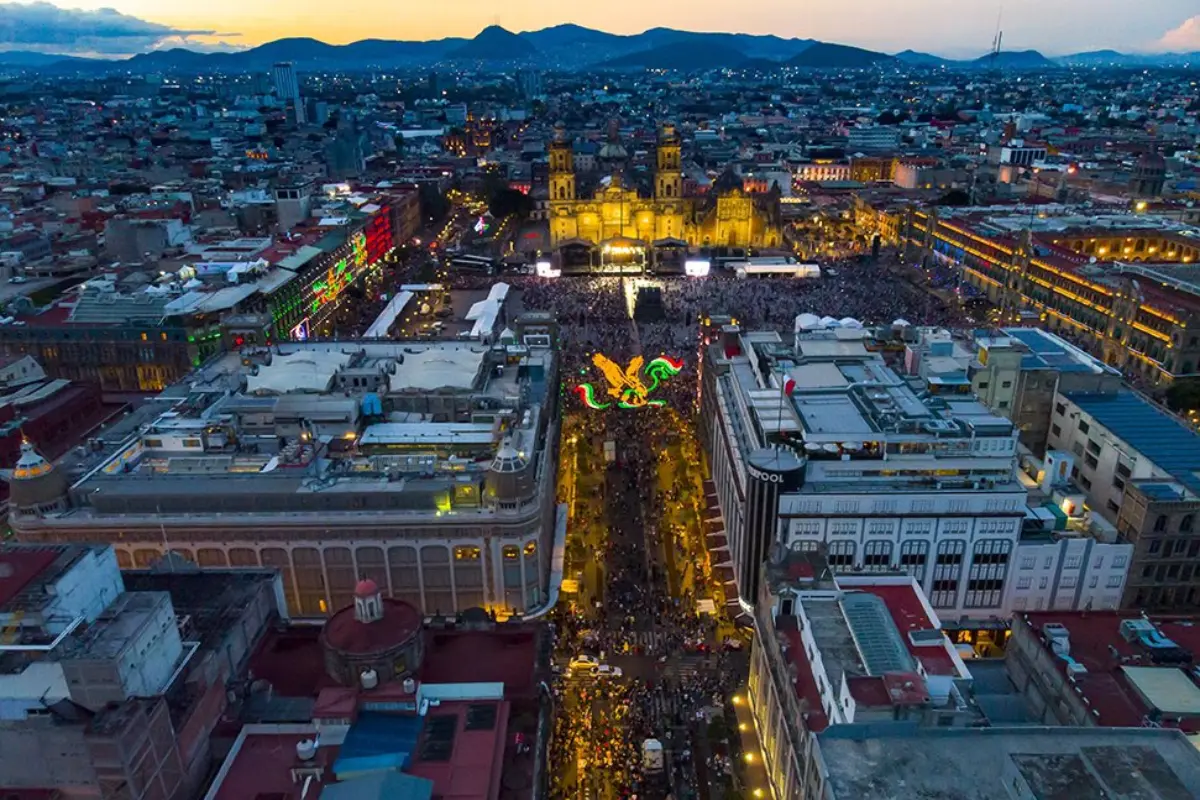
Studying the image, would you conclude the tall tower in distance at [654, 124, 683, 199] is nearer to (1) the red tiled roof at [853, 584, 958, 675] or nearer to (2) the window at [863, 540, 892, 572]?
(2) the window at [863, 540, 892, 572]

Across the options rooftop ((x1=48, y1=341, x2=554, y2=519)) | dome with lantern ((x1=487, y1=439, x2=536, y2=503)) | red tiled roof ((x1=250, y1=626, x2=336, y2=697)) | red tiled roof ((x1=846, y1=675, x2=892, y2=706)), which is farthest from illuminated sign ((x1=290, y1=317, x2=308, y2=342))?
red tiled roof ((x1=846, y1=675, x2=892, y2=706))

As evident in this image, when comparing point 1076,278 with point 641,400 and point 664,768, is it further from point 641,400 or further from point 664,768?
point 664,768

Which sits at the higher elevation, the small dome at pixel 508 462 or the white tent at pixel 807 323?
the small dome at pixel 508 462

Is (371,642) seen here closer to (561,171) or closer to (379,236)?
(379,236)

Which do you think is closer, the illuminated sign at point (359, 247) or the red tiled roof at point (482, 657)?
the red tiled roof at point (482, 657)

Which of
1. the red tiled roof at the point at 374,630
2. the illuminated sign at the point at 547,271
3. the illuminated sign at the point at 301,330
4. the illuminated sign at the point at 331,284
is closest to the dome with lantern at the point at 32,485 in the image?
the red tiled roof at the point at 374,630

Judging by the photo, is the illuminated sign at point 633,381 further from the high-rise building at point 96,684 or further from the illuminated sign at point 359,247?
the illuminated sign at point 359,247
